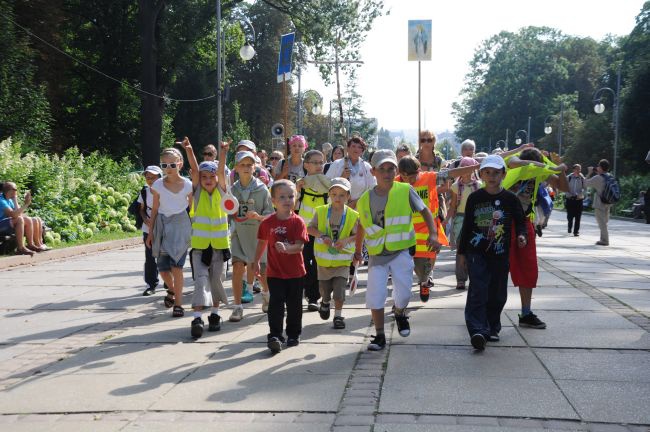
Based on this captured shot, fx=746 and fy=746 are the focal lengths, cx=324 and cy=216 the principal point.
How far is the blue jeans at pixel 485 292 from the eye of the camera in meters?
6.17

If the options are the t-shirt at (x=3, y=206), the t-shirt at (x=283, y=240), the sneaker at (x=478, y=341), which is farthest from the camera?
the t-shirt at (x=3, y=206)

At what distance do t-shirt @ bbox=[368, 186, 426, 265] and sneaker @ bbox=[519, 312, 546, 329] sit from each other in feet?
5.38

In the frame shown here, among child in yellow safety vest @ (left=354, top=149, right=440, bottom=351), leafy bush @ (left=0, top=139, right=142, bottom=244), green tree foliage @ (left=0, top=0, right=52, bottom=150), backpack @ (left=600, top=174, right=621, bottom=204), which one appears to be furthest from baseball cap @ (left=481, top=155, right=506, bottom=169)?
green tree foliage @ (left=0, top=0, right=52, bottom=150)

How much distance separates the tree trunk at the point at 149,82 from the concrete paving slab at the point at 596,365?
76.2 ft

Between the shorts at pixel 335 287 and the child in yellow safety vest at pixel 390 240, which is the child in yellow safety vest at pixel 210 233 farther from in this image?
the child in yellow safety vest at pixel 390 240

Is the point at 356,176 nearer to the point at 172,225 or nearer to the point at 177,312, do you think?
the point at 172,225

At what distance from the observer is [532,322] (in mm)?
7008

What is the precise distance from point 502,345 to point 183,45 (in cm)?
2615

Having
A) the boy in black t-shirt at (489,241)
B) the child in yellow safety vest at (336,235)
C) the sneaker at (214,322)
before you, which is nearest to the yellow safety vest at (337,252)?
the child in yellow safety vest at (336,235)

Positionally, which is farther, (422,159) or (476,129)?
(476,129)

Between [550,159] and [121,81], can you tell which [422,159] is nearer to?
[550,159]

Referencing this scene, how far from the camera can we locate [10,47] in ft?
75.4

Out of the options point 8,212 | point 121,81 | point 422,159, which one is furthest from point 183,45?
point 422,159

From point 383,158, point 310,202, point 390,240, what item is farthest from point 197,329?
point 383,158
